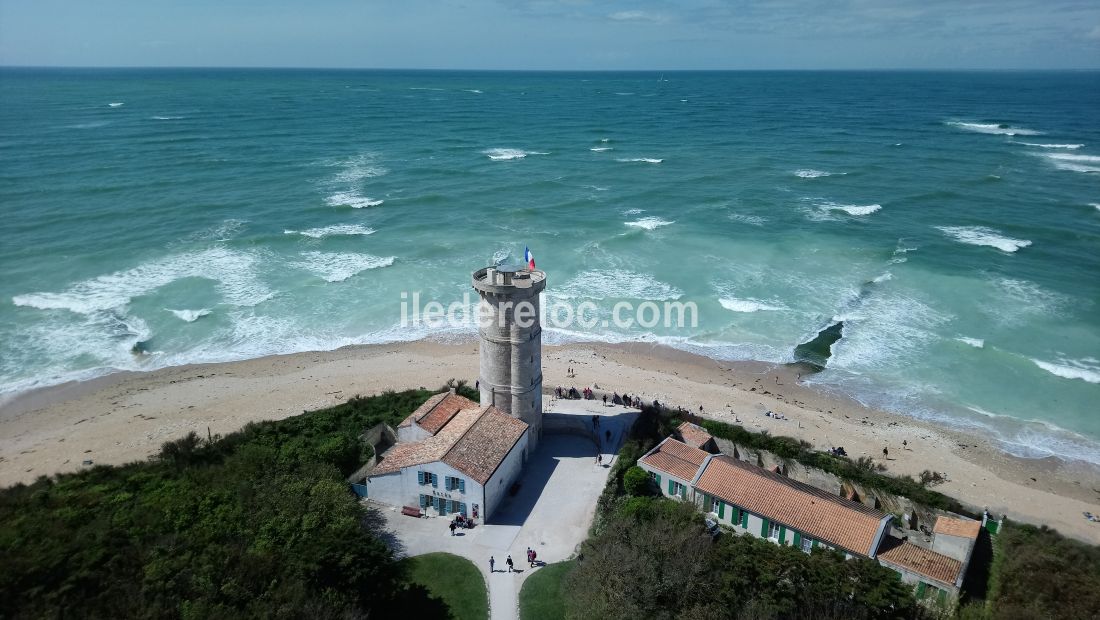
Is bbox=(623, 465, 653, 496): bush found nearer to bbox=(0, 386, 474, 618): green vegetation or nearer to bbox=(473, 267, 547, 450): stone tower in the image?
bbox=(473, 267, 547, 450): stone tower

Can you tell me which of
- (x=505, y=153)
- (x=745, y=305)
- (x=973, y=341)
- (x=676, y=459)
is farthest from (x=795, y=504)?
(x=505, y=153)

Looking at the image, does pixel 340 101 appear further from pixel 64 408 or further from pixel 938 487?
pixel 938 487

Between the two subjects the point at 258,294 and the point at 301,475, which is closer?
the point at 301,475

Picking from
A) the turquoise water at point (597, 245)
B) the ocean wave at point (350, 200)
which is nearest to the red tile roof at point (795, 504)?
the turquoise water at point (597, 245)

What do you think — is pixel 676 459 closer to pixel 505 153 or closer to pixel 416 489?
pixel 416 489

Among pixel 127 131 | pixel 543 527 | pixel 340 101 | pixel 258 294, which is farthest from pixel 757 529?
pixel 340 101

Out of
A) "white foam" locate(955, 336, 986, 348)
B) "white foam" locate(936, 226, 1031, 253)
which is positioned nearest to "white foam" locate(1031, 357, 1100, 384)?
"white foam" locate(955, 336, 986, 348)
